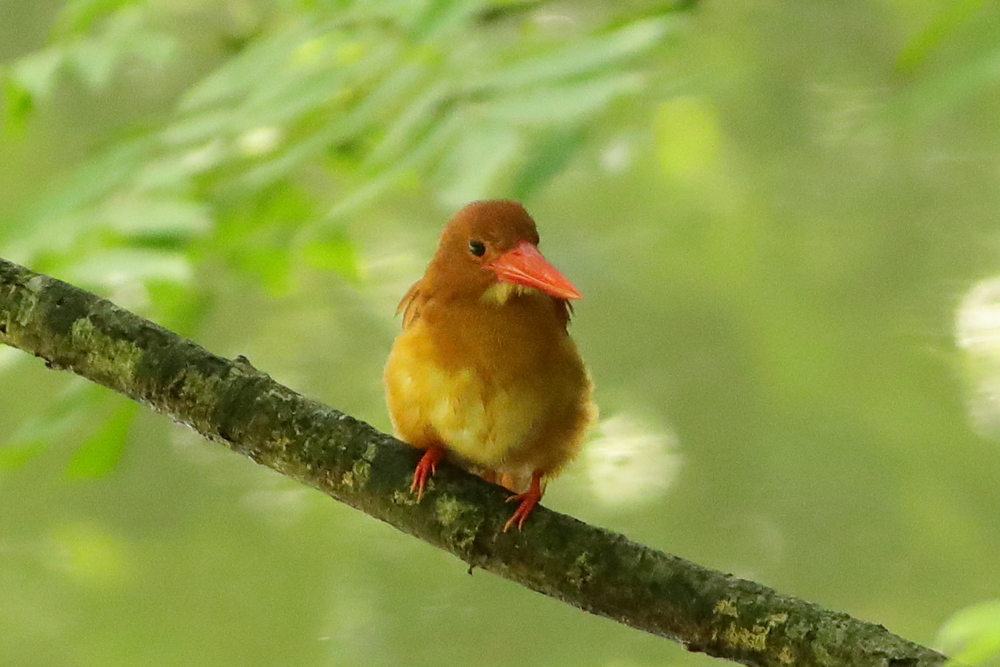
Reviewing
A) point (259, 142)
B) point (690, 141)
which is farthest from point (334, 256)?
point (690, 141)

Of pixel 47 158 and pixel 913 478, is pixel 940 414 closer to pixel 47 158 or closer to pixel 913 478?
pixel 913 478

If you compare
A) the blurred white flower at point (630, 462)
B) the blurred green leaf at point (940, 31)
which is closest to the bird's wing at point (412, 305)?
the blurred green leaf at point (940, 31)

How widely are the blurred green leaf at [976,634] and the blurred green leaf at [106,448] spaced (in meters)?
0.90

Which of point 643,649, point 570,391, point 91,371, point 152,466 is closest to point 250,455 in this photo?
point 91,371

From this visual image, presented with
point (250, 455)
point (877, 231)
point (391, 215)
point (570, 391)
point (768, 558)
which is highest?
point (877, 231)

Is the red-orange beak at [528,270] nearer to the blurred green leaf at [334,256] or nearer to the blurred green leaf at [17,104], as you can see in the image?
the blurred green leaf at [334,256]

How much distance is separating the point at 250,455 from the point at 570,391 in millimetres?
344

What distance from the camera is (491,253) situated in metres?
1.23

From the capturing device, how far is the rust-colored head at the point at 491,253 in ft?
3.92

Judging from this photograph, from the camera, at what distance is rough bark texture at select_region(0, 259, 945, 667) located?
1.00 m

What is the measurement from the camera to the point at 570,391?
1223mm

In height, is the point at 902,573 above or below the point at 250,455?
above

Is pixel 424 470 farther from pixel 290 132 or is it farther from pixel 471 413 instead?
pixel 290 132

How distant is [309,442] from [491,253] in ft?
1.00
